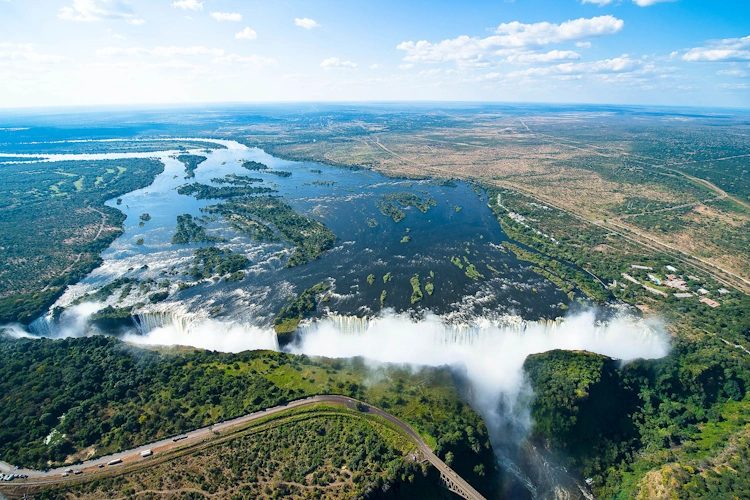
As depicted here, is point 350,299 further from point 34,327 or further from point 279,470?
point 34,327

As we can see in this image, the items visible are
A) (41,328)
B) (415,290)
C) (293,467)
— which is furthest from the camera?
(415,290)

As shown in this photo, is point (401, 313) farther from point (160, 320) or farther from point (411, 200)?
point (411, 200)

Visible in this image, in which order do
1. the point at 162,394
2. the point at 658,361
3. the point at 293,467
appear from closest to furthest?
1. the point at 293,467
2. the point at 162,394
3. the point at 658,361

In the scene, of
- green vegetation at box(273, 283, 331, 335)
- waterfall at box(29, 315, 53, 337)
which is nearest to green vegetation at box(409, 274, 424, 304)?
green vegetation at box(273, 283, 331, 335)

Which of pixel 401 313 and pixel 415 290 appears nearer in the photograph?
pixel 401 313

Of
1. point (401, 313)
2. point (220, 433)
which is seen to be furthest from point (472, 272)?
point (220, 433)

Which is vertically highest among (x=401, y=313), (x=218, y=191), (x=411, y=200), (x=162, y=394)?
(x=218, y=191)

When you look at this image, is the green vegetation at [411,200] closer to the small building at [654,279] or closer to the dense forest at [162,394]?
the small building at [654,279]
